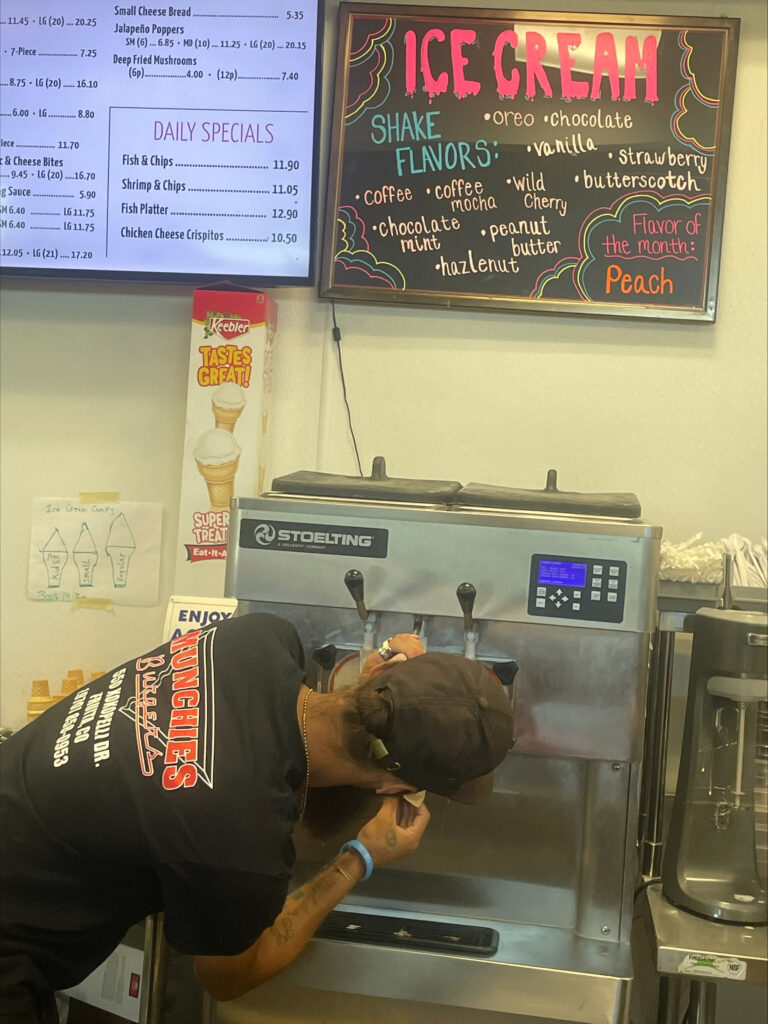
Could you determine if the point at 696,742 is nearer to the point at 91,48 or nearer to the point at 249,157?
the point at 249,157

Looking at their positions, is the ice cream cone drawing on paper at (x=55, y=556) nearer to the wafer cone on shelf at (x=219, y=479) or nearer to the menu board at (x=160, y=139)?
the wafer cone on shelf at (x=219, y=479)

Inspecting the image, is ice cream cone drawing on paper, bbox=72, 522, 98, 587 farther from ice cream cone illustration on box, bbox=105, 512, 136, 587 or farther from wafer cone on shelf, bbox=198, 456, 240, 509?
wafer cone on shelf, bbox=198, 456, 240, 509

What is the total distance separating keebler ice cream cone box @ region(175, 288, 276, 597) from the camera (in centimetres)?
201

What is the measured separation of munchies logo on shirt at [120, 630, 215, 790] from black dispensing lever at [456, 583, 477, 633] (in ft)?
1.11

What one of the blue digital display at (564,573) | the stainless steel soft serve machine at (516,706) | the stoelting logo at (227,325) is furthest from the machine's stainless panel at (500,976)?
the stoelting logo at (227,325)

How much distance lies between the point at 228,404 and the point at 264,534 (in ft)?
2.53

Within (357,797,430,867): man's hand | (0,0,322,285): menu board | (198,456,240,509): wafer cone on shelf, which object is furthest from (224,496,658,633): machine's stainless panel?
(0,0,322,285): menu board

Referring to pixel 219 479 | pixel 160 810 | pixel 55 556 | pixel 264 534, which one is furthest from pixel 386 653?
pixel 55 556

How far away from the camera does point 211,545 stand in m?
2.04

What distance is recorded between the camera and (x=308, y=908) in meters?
1.26

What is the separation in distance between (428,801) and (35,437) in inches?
52.1

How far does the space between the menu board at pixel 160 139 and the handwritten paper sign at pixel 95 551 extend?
1.70 ft

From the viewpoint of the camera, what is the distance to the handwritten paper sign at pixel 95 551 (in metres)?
2.13

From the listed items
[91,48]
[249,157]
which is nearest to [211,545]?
[249,157]
